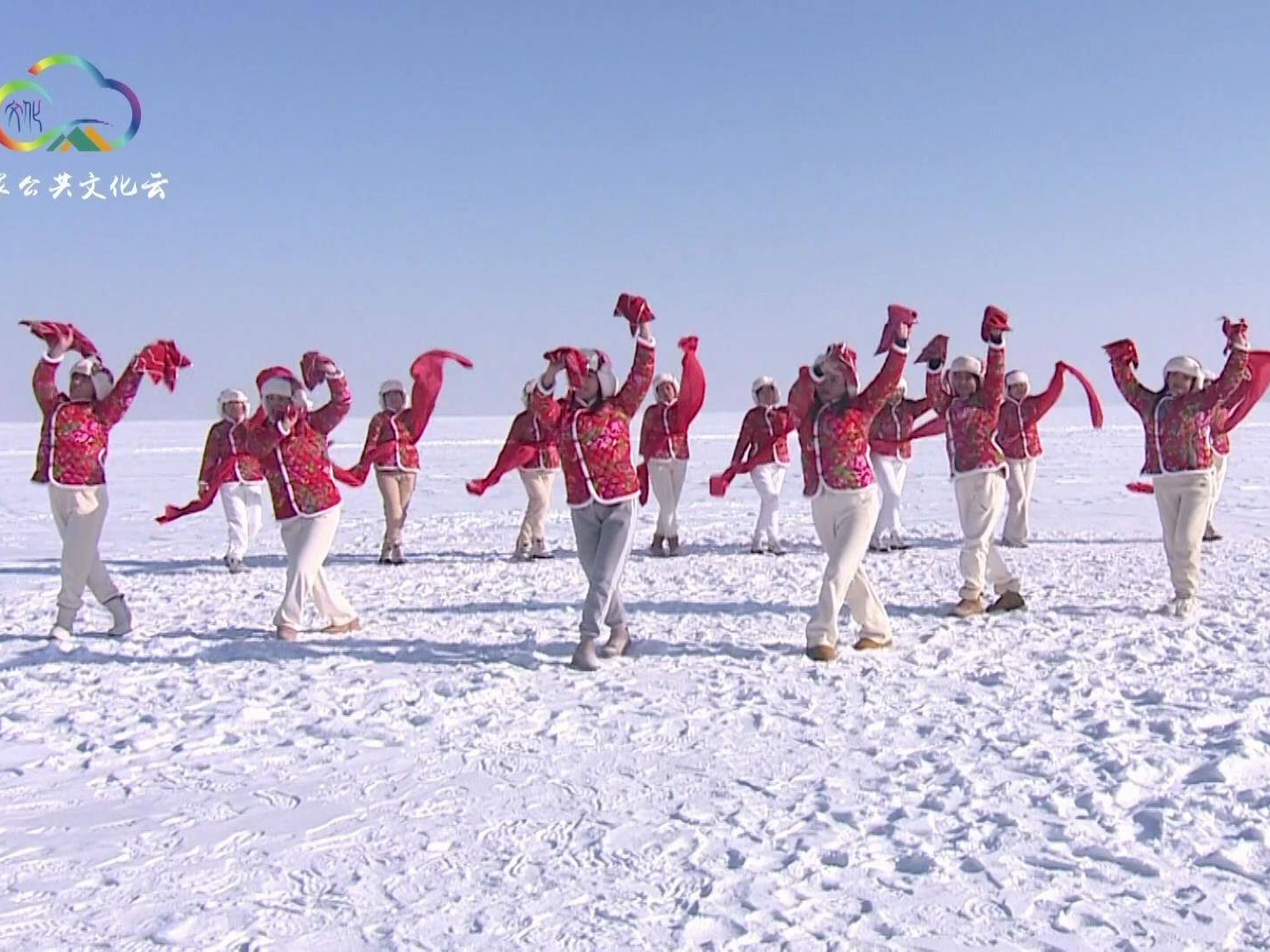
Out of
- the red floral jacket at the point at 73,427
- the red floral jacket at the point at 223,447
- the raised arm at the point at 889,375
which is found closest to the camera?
the raised arm at the point at 889,375

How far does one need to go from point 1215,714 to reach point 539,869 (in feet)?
12.0

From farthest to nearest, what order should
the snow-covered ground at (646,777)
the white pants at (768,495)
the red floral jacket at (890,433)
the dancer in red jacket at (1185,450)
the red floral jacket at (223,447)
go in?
the white pants at (768,495)
the red floral jacket at (223,447)
the red floral jacket at (890,433)
the dancer in red jacket at (1185,450)
the snow-covered ground at (646,777)

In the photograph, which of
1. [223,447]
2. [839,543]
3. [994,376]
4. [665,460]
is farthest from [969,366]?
[223,447]

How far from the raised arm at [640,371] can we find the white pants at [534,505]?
5652mm

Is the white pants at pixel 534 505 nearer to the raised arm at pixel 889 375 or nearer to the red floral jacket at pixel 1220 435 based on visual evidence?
the raised arm at pixel 889 375

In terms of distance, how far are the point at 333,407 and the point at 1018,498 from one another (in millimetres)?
8238

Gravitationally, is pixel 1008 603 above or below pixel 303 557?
below

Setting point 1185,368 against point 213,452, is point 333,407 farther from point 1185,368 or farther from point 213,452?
point 1185,368

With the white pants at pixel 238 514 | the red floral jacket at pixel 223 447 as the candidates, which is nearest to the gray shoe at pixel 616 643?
the red floral jacket at pixel 223 447

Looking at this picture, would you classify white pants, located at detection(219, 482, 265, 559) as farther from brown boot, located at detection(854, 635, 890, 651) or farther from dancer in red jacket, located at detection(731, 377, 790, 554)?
brown boot, located at detection(854, 635, 890, 651)

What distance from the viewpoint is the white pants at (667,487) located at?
498 inches

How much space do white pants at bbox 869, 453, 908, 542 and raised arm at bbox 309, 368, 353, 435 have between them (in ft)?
A: 21.0

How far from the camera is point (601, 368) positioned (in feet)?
22.6

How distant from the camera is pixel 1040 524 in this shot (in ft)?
50.4
